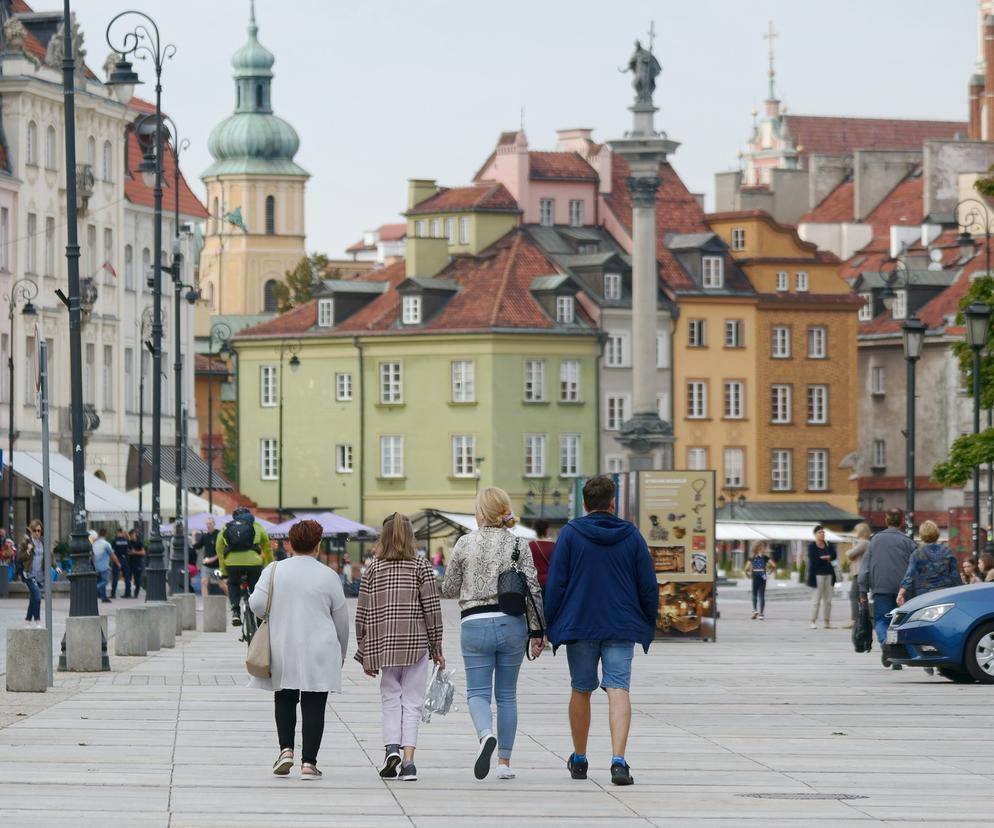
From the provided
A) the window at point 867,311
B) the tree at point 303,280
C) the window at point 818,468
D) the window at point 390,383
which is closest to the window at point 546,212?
the window at point 390,383

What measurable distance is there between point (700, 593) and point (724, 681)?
33.2 feet

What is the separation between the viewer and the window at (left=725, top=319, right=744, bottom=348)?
351ft

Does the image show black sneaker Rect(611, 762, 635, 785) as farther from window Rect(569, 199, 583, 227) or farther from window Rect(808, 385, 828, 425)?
window Rect(569, 199, 583, 227)

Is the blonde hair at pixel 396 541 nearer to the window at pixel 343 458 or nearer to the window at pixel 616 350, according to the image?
the window at pixel 343 458

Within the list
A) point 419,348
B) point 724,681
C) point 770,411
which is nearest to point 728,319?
point 770,411

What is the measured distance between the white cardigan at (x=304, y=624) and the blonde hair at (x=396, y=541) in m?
0.36

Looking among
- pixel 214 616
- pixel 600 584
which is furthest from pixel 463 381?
pixel 600 584

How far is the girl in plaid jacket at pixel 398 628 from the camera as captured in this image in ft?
54.4

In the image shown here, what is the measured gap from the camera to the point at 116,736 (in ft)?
63.5

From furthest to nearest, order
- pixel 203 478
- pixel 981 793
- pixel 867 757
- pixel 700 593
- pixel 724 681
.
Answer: pixel 203 478 < pixel 700 593 < pixel 724 681 < pixel 867 757 < pixel 981 793

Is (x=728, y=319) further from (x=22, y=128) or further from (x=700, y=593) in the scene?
(x=700, y=593)

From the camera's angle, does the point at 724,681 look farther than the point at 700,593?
No

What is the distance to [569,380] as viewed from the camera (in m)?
104

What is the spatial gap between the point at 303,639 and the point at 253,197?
166m
